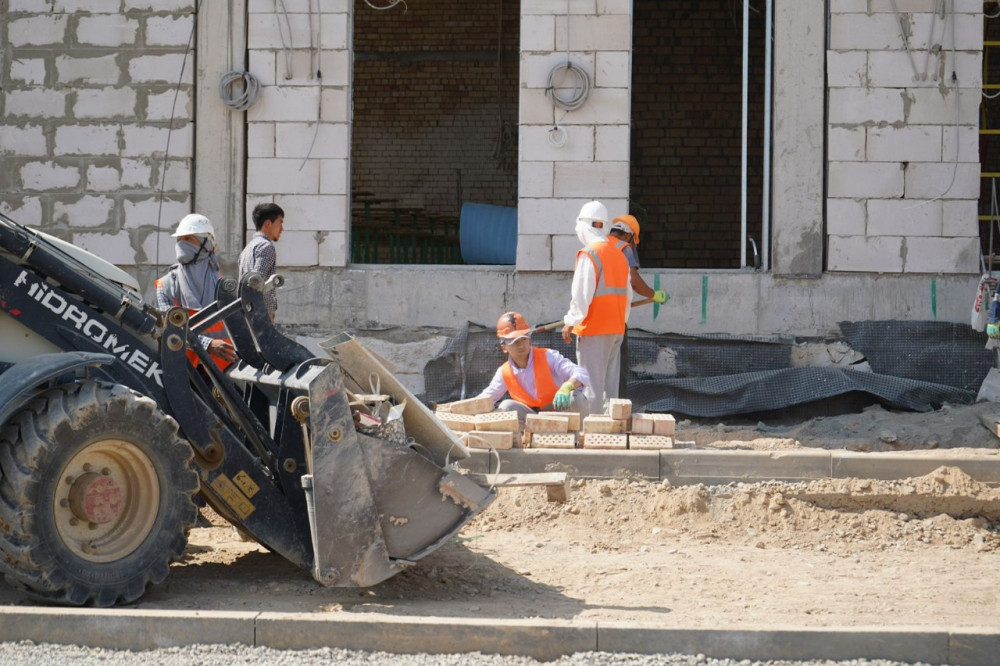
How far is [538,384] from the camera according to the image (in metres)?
8.55

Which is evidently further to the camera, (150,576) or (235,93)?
(235,93)

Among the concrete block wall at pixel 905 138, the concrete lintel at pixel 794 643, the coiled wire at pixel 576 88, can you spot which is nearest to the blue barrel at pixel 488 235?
the coiled wire at pixel 576 88

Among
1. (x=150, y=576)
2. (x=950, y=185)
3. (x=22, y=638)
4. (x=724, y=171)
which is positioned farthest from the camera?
(x=724, y=171)

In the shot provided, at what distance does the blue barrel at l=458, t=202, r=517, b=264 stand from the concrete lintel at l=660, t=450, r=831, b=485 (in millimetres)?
4247

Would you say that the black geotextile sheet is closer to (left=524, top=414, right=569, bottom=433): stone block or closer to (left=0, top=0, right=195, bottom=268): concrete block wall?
(left=524, top=414, right=569, bottom=433): stone block

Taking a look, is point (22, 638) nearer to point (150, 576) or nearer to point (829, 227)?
point (150, 576)

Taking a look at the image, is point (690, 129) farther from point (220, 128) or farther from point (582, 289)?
point (582, 289)

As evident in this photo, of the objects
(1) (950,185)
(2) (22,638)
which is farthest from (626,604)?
(1) (950,185)

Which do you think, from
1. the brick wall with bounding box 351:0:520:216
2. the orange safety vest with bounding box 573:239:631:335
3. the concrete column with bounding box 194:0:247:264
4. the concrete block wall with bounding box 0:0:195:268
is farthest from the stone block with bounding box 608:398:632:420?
the brick wall with bounding box 351:0:520:216

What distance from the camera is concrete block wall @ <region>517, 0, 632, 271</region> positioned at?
10734 millimetres

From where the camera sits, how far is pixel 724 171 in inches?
658

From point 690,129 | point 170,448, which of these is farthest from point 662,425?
point 690,129

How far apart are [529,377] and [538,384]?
0.08 m

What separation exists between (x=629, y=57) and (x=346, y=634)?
7.26m
